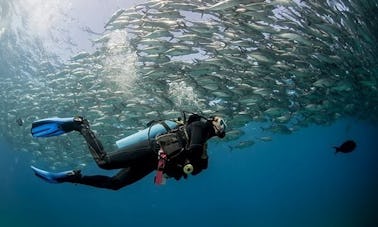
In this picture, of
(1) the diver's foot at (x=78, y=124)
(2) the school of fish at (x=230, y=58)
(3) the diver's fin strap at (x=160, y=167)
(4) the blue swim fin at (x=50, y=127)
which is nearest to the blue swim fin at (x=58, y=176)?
(4) the blue swim fin at (x=50, y=127)

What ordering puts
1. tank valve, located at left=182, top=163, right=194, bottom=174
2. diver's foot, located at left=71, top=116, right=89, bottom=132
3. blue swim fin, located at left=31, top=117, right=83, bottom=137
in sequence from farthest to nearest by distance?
diver's foot, located at left=71, top=116, right=89, bottom=132 → blue swim fin, located at left=31, top=117, right=83, bottom=137 → tank valve, located at left=182, top=163, right=194, bottom=174

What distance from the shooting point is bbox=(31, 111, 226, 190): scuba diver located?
15.4 feet

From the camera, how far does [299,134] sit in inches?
3206

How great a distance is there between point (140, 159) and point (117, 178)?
0.43 m

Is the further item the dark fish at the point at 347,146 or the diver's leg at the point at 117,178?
the dark fish at the point at 347,146

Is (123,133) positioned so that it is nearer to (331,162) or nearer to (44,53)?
(44,53)

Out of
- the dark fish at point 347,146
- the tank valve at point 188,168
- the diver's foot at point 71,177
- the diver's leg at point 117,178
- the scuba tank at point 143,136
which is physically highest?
the scuba tank at point 143,136

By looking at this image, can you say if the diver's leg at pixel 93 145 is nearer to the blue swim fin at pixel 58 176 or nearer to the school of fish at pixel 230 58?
the blue swim fin at pixel 58 176

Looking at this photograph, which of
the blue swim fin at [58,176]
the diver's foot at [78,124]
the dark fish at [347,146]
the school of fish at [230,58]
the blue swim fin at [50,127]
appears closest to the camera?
the blue swim fin at [58,176]

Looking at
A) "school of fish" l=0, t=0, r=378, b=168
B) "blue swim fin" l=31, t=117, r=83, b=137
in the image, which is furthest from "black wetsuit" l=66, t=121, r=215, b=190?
"school of fish" l=0, t=0, r=378, b=168

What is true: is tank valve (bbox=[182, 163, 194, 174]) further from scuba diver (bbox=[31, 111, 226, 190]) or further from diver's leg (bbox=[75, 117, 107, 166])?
diver's leg (bbox=[75, 117, 107, 166])

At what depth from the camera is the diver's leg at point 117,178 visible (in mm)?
5031

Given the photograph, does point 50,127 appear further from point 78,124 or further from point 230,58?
point 230,58

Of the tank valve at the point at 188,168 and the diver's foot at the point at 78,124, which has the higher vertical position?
the diver's foot at the point at 78,124
